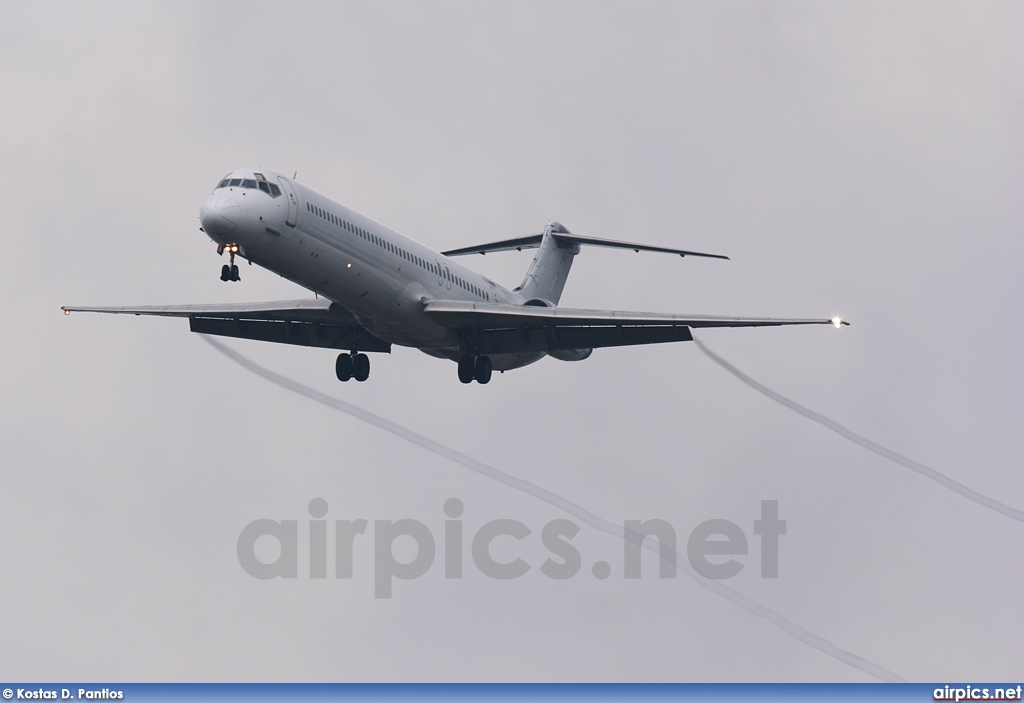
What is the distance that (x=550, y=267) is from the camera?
55.2 meters

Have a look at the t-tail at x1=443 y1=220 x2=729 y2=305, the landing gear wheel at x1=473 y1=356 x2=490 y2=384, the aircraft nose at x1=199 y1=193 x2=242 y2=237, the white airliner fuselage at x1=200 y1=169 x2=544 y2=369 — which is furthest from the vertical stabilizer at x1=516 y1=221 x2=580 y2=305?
the aircraft nose at x1=199 y1=193 x2=242 y2=237

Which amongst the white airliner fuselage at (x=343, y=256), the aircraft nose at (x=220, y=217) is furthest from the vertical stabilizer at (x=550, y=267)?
the aircraft nose at (x=220, y=217)

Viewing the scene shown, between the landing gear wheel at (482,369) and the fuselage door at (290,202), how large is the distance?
7903mm

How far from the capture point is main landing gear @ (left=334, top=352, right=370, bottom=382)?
1911 inches

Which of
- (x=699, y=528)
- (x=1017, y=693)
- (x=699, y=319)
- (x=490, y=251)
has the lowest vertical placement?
(x=1017, y=693)

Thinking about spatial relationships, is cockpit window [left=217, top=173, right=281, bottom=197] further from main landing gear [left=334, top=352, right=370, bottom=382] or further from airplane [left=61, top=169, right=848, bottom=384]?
main landing gear [left=334, top=352, right=370, bottom=382]

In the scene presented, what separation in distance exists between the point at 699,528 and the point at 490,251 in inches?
463

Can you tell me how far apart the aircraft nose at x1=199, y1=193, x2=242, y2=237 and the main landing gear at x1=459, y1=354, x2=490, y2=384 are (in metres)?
9.09

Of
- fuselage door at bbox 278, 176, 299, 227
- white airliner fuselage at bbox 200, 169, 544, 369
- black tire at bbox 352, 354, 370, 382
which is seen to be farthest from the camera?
black tire at bbox 352, 354, 370, 382

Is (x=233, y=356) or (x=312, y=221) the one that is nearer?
(x=312, y=221)

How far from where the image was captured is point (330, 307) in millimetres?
45719

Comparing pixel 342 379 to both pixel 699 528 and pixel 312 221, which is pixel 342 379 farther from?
pixel 699 528

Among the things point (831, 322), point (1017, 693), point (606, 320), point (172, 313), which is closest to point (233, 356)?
point (172, 313)

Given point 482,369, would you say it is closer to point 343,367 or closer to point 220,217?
point 343,367
